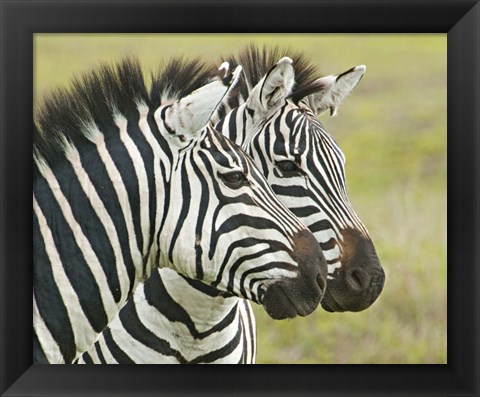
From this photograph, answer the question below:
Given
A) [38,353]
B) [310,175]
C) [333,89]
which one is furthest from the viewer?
[333,89]

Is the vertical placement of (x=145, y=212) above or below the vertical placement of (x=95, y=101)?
below

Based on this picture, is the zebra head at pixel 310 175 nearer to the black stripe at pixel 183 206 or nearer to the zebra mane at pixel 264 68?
the zebra mane at pixel 264 68

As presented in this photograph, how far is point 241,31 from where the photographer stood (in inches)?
213

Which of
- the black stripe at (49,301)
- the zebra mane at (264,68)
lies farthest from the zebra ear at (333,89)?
the black stripe at (49,301)

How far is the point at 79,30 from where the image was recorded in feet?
17.7

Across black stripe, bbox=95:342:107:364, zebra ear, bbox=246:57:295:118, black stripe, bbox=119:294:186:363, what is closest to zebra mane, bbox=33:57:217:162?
zebra ear, bbox=246:57:295:118

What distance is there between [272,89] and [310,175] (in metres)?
0.60

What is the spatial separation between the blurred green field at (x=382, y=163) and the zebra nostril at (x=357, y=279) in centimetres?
111

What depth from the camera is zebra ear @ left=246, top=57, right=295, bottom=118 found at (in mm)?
5488

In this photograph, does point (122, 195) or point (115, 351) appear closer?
point (122, 195)

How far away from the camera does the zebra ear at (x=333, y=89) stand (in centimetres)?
602

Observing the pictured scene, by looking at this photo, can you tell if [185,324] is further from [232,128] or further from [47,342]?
[232,128]

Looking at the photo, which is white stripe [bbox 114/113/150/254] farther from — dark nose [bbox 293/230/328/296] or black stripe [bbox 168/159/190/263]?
dark nose [bbox 293/230/328/296]

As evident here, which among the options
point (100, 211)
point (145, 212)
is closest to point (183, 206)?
point (145, 212)
